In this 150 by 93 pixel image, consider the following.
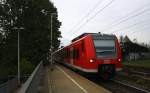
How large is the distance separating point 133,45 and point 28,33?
2248 cm

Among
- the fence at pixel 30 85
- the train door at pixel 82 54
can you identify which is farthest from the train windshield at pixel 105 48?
the fence at pixel 30 85

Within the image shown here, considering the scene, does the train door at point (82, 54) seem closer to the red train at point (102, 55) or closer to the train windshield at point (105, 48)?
the red train at point (102, 55)

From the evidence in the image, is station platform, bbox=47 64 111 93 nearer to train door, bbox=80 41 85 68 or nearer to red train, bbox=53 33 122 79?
red train, bbox=53 33 122 79

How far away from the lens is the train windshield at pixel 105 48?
22.7 meters

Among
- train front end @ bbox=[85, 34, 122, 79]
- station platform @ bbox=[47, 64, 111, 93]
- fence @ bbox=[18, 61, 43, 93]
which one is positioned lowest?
station platform @ bbox=[47, 64, 111, 93]

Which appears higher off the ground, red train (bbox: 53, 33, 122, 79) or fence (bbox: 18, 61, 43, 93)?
red train (bbox: 53, 33, 122, 79)

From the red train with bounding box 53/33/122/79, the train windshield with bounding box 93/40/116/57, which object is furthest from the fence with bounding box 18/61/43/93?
the train windshield with bounding box 93/40/116/57

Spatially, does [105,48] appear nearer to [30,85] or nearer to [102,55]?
[102,55]

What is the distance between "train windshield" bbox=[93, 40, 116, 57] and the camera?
22.7m

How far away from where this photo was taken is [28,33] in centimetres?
5947

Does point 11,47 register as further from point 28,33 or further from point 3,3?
point 3,3

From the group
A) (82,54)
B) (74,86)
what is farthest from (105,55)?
(74,86)

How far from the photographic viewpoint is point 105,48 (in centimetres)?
2281

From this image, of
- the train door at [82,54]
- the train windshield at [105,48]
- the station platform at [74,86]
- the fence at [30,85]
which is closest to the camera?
the fence at [30,85]
